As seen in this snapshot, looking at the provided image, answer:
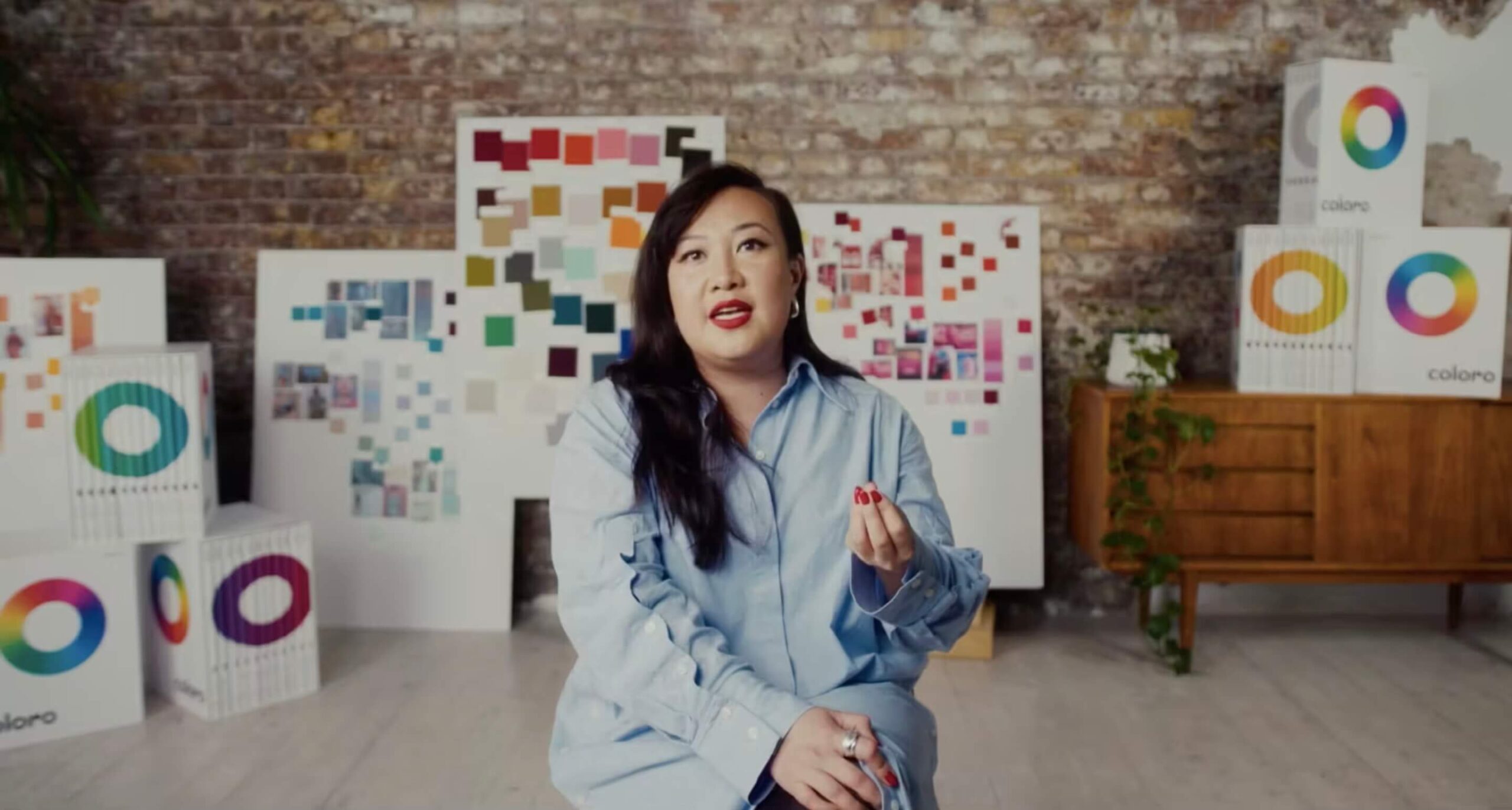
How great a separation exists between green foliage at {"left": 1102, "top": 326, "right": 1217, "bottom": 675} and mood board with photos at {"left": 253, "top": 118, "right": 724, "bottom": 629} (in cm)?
150

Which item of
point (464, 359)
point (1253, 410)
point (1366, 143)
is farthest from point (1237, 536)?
point (464, 359)

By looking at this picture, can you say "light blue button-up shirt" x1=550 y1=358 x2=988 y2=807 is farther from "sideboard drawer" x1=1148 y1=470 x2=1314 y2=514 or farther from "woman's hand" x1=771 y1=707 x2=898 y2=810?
"sideboard drawer" x1=1148 y1=470 x2=1314 y2=514

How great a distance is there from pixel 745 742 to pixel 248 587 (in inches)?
85.9

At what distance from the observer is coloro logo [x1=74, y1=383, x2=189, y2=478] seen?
302 centimetres

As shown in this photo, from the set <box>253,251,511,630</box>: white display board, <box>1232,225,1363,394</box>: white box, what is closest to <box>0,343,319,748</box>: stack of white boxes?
<box>253,251,511,630</box>: white display board

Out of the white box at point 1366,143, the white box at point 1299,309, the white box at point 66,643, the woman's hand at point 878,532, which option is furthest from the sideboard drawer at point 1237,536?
the white box at point 66,643

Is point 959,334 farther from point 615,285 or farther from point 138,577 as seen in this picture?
point 138,577

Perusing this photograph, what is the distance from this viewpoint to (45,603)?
2938 mm

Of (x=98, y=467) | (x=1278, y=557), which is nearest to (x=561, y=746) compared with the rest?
(x=98, y=467)

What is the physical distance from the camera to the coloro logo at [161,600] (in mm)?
3098

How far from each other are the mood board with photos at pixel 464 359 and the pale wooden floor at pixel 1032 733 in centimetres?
27

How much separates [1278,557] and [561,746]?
258 cm

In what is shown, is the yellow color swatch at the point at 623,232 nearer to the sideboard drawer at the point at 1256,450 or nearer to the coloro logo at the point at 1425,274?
the sideboard drawer at the point at 1256,450

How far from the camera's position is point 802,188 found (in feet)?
12.7
